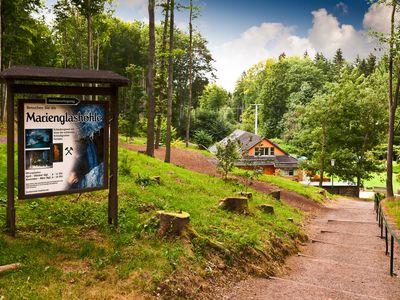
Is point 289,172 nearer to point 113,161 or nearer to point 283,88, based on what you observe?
point 283,88

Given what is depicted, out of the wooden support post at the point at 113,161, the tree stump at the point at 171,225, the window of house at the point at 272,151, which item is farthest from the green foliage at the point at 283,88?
the wooden support post at the point at 113,161

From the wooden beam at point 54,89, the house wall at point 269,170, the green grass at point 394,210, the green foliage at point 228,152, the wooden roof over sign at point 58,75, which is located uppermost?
the wooden roof over sign at point 58,75

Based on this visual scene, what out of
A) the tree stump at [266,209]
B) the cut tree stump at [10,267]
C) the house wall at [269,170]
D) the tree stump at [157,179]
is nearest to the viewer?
the cut tree stump at [10,267]

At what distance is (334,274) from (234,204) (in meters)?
4.25

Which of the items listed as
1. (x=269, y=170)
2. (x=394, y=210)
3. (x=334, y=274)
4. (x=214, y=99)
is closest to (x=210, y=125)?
(x=269, y=170)

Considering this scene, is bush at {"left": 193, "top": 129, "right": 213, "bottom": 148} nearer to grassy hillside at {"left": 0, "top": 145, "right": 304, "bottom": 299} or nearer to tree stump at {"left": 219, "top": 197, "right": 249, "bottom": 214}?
tree stump at {"left": 219, "top": 197, "right": 249, "bottom": 214}

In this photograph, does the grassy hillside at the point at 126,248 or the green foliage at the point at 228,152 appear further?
the green foliage at the point at 228,152

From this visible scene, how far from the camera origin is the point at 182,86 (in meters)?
66.6

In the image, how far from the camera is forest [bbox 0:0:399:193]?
27656 millimetres

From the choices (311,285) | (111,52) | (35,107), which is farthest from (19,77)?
(111,52)

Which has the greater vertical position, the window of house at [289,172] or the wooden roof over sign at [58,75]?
the wooden roof over sign at [58,75]

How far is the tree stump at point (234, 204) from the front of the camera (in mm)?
13020

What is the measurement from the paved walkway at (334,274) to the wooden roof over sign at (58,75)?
4821 mm

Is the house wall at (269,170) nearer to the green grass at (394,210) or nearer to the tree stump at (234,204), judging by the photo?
the green grass at (394,210)
